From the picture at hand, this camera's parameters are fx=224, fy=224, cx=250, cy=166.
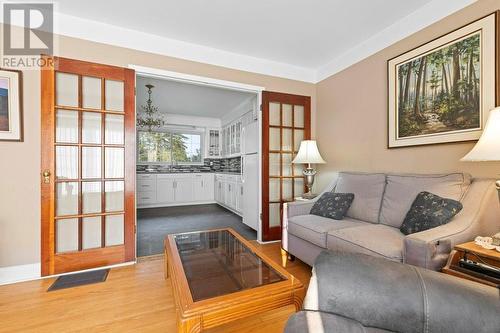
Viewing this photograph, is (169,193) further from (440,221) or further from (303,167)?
(440,221)

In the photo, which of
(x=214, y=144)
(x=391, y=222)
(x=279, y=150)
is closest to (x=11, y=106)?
(x=279, y=150)

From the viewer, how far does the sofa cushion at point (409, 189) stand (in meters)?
1.71

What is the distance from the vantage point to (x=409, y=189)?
1.98m

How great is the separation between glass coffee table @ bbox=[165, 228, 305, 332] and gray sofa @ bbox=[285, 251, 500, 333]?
41 centimetres

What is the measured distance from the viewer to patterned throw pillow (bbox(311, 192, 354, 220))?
7.40ft

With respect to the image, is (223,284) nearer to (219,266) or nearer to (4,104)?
(219,266)

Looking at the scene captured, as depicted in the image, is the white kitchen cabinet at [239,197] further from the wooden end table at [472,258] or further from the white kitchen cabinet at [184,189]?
the wooden end table at [472,258]

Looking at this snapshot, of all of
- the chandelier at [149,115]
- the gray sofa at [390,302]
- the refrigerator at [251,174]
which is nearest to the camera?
the gray sofa at [390,302]

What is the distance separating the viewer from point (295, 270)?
88.0 inches

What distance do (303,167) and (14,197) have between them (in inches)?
129

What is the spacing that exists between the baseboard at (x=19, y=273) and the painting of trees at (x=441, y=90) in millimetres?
3776

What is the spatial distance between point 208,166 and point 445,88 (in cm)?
553

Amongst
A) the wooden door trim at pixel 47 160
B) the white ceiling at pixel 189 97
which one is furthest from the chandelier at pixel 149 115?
the wooden door trim at pixel 47 160

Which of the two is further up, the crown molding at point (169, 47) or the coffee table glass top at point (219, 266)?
the crown molding at point (169, 47)
